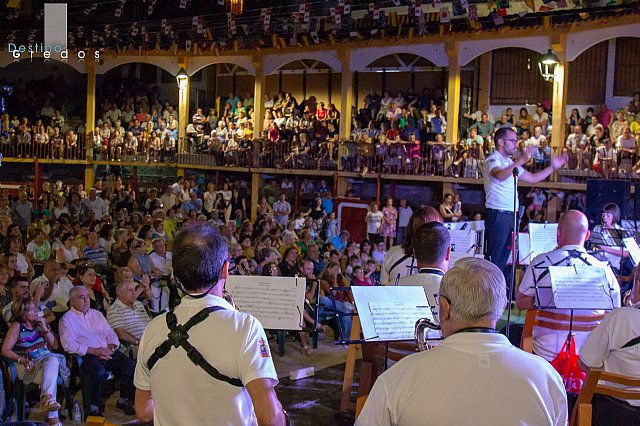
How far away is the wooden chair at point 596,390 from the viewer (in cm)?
425

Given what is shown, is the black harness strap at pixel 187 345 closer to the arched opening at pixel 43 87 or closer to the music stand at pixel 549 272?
the music stand at pixel 549 272

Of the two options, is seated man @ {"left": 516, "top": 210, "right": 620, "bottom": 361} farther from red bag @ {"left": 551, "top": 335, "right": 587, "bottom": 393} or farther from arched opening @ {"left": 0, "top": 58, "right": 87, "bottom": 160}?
arched opening @ {"left": 0, "top": 58, "right": 87, "bottom": 160}

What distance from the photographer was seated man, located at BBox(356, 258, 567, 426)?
7.86 feet

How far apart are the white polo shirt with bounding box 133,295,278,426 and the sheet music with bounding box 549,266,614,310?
2863 millimetres

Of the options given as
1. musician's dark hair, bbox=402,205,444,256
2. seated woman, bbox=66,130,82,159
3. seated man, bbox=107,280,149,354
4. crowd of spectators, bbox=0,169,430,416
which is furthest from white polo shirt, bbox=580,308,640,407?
seated woman, bbox=66,130,82,159

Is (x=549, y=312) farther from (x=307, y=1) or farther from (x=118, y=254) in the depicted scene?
(x=307, y=1)

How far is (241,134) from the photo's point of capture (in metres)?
22.5

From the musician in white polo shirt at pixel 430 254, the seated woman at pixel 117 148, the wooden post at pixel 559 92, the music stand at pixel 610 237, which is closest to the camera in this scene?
the musician in white polo shirt at pixel 430 254

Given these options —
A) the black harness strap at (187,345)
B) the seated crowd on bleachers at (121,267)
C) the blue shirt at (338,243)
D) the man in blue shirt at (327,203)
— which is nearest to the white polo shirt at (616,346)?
the seated crowd on bleachers at (121,267)

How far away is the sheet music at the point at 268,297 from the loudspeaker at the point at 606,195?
9169 mm

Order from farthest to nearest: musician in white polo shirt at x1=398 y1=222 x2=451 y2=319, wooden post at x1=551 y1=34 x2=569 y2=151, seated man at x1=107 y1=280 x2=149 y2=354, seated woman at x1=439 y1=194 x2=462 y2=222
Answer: wooden post at x1=551 y1=34 x2=569 y2=151 < seated woman at x1=439 y1=194 x2=462 y2=222 < seated man at x1=107 y1=280 x2=149 y2=354 < musician in white polo shirt at x1=398 y1=222 x2=451 y2=319

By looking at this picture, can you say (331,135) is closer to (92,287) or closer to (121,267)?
(121,267)

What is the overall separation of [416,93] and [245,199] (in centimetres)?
543

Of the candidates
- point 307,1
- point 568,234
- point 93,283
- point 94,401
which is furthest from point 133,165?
point 568,234
